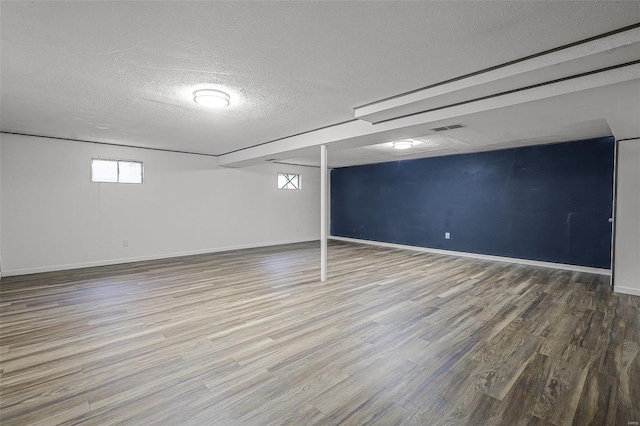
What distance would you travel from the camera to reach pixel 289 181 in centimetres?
893

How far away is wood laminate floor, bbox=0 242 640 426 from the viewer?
174cm

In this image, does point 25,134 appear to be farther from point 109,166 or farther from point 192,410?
point 192,410

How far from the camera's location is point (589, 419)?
1.67m

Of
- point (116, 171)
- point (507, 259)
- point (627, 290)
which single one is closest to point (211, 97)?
point (116, 171)

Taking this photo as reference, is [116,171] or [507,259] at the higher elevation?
[116,171]

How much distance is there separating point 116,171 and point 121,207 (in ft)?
2.40

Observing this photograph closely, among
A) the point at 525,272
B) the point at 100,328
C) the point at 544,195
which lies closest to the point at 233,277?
the point at 100,328

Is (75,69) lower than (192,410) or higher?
higher

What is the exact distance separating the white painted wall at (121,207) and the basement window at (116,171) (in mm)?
114

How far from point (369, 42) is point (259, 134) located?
3.16m

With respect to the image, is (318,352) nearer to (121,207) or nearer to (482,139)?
(482,139)

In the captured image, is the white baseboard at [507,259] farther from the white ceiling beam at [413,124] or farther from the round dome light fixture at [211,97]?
the round dome light fixture at [211,97]

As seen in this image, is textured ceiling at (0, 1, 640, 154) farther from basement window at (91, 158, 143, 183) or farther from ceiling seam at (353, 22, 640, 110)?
basement window at (91, 158, 143, 183)

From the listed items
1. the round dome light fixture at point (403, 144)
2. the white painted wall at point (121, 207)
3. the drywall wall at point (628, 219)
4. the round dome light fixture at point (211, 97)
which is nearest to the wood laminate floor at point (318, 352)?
the drywall wall at point (628, 219)
